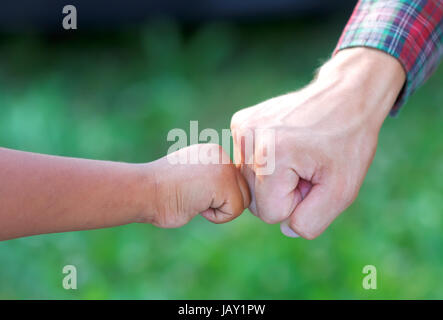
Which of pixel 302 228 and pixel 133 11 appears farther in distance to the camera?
pixel 133 11

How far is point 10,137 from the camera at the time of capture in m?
2.15

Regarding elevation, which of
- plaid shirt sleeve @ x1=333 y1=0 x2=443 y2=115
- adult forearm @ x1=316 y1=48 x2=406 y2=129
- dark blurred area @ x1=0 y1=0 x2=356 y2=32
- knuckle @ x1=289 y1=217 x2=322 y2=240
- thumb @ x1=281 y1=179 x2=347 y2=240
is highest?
dark blurred area @ x1=0 y1=0 x2=356 y2=32

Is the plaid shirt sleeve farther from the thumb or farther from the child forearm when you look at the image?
the child forearm

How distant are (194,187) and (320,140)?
23 centimetres

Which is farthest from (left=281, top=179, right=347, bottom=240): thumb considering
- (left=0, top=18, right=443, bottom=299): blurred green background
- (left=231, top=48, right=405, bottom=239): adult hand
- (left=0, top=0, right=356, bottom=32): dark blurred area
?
(left=0, top=0, right=356, bottom=32): dark blurred area

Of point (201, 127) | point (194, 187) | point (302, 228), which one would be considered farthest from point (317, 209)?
point (201, 127)

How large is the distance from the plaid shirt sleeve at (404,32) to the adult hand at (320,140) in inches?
1.1

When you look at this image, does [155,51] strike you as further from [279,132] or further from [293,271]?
[279,132]

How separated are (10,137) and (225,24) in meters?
1.21

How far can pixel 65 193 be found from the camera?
0.82 meters

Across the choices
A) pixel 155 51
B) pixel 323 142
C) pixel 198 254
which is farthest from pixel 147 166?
pixel 155 51

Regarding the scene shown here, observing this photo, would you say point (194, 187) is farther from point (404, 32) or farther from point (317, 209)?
point (404, 32)

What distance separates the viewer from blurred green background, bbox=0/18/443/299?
1.56m

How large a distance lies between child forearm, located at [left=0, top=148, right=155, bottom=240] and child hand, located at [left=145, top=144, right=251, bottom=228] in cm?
3
